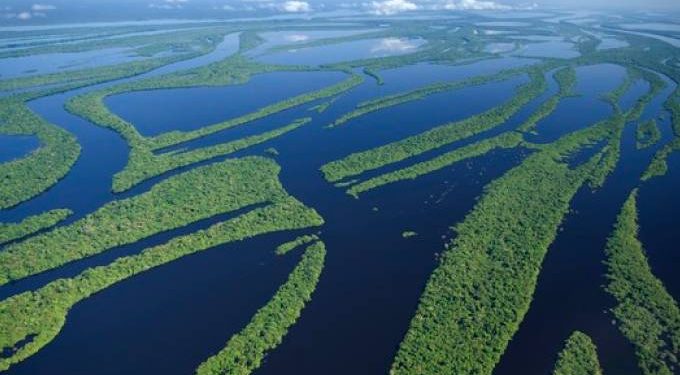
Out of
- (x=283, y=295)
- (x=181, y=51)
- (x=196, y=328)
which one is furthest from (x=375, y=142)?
(x=181, y=51)

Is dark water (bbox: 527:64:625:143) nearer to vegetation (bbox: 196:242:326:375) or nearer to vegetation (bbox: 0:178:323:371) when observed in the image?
vegetation (bbox: 0:178:323:371)

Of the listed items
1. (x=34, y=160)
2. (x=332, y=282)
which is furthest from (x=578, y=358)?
(x=34, y=160)

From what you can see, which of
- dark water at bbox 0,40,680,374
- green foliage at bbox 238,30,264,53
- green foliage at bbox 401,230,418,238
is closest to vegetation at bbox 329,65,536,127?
dark water at bbox 0,40,680,374

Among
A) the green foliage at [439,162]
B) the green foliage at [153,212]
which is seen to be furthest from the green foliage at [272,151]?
the green foliage at [439,162]

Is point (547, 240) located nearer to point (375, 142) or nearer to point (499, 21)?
point (375, 142)

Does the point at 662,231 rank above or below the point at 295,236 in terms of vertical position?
above

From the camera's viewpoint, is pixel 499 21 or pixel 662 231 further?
pixel 499 21
